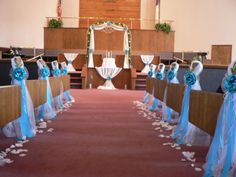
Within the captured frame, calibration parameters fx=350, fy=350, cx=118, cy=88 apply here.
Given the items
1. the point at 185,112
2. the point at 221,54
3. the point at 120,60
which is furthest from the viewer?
the point at 120,60

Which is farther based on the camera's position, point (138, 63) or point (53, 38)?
point (53, 38)

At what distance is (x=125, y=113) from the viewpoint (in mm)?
6816

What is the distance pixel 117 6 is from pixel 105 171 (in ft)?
51.4

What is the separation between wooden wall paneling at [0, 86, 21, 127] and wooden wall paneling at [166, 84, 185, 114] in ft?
7.12

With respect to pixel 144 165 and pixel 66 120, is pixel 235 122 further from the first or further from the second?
pixel 66 120

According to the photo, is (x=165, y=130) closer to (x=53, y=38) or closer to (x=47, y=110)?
(x=47, y=110)

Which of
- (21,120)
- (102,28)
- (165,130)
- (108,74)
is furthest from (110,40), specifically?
(21,120)

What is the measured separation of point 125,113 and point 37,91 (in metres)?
2.17

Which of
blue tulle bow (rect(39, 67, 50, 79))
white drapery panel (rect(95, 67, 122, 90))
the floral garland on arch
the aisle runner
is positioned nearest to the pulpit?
white drapery panel (rect(95, 67, 122, 90))

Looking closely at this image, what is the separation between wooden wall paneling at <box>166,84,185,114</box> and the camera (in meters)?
4.87

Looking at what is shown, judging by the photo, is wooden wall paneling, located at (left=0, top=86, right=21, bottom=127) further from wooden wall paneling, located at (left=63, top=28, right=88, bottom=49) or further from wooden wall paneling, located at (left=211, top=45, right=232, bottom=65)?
wooden wall paneling, located at (left=63, top=28, right=88, bottom=49)

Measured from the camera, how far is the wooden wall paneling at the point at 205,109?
3.18 m

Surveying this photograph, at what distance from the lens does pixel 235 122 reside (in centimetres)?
270

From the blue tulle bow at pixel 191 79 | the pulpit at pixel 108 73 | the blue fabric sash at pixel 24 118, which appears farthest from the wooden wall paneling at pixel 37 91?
the pulpit at pixel 108 73
